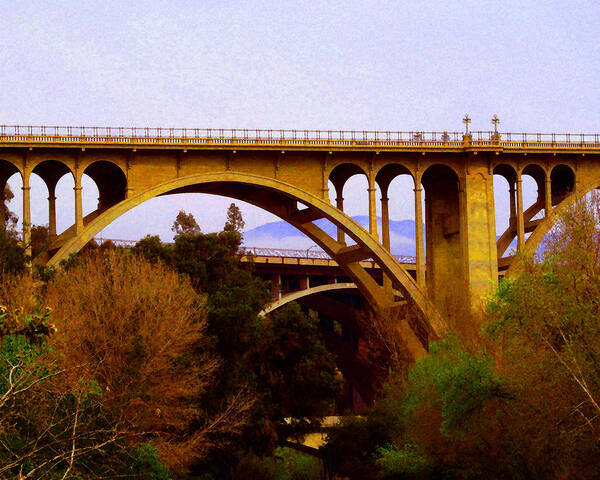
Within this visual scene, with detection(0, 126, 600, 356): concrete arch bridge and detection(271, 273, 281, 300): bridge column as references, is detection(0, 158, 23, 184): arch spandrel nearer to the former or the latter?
detection(0, 126, 600, 356): concrete arch bridge

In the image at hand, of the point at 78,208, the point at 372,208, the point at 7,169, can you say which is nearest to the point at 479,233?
the point at 372,208

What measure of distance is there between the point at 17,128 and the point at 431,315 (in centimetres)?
2091

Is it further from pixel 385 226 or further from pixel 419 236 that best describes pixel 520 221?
pixel 385 226

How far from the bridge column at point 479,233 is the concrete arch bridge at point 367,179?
0.06 meters

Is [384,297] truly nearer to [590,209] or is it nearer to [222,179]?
[222,179]

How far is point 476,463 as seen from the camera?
32.5 meters

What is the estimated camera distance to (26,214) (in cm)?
4128

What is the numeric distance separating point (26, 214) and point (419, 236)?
735 inches

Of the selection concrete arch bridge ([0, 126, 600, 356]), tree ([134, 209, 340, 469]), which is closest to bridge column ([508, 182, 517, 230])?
concrete arch bridge ([0, 126, 600, 356])

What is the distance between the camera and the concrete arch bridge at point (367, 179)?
43.5 metres

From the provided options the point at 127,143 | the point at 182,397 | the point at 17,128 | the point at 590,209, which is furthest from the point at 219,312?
the point at 590,209

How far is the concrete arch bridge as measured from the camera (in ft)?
143

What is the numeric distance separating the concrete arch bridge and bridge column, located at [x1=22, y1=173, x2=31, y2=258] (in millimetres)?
181

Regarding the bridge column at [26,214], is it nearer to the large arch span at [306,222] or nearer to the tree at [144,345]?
the large arch span at [306,222]
